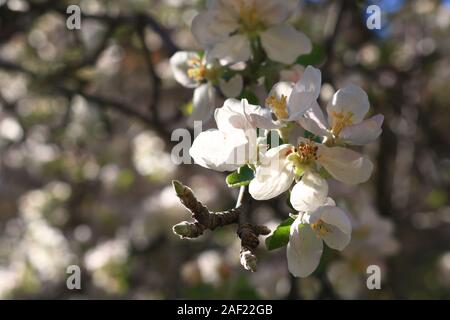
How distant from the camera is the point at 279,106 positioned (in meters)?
1.11

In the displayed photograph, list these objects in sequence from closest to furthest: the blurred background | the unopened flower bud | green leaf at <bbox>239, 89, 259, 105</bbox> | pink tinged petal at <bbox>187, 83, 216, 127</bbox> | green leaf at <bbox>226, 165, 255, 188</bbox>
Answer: the unopened flower bud, green leaf at <bbox>226, 165, 255, 188</bbox>, green leaf at <bbox>239, 89, 259, 105</bbox>, pink tinged petal at <bbox>187, 83, 216, 127</bbox>, the blurred background

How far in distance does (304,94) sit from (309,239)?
0.24m

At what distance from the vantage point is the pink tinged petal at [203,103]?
4.52ft

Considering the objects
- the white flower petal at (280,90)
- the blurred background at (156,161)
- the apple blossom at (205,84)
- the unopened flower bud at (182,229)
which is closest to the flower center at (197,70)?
the apple blossom at (205,84)

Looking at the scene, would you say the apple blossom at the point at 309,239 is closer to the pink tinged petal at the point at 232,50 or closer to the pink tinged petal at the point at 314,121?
the pink tinged petal at the point at 314,121

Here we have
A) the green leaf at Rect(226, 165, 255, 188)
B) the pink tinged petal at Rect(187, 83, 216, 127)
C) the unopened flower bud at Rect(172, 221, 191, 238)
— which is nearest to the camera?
the unopened flower bud at Rect(172, 221, 191, 238)

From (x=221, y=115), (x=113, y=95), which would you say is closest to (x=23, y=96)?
(x=113, y=95)

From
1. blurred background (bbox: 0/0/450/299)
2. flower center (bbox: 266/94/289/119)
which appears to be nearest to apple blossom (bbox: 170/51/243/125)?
flower center (bbox: 266/94/289/119)

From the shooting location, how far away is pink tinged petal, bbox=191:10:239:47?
4.30 ft

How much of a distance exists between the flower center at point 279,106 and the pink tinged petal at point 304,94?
21 millimetres

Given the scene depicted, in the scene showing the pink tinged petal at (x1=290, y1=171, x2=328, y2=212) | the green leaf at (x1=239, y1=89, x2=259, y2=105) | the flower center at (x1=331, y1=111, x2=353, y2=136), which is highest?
the green leaf at (x1=239, y1=89, x2=259, y2=105)

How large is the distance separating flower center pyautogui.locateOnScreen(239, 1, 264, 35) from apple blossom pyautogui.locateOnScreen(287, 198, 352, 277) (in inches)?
17.2

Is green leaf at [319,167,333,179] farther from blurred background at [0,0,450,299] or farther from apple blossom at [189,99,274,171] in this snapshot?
blurred background at [0,0,450,299]

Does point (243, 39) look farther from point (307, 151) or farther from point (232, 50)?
point (307, 151)
